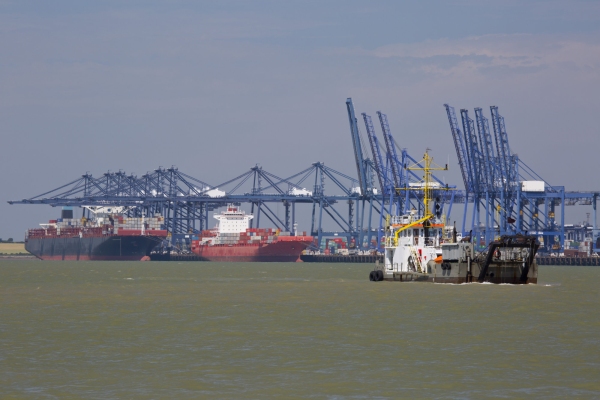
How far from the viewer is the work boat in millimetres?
67125

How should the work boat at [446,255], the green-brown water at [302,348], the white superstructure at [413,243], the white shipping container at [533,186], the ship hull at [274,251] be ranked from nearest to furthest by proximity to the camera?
the green-brown water at [302,348], the work boat at [446,255], the white superstructure at [413,243], the white shipping container at [533,186], the ship hull at [274,251]

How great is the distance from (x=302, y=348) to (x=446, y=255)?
117ft

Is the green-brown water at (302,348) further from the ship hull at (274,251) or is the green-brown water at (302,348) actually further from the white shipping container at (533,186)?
the ship hull at (274,251)

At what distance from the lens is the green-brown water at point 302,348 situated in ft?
86.4

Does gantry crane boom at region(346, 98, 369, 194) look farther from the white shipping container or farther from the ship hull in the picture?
the white shipping container

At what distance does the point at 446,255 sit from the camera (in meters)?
68.6

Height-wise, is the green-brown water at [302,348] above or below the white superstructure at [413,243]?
below

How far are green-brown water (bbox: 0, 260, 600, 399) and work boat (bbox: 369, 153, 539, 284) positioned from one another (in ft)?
26.8

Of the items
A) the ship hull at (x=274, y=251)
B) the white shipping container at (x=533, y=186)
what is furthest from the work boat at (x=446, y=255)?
the ship hull at (x=274, y=251)

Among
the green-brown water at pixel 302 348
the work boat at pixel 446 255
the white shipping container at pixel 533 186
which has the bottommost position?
the green-brown water at pixel 302 348

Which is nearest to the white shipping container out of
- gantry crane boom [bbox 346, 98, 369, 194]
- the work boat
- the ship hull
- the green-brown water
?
gantry crane boom [bbox 346, 98, 369, 194]

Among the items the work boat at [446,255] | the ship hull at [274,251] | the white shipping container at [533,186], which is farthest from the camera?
the ship hull at [274,251]

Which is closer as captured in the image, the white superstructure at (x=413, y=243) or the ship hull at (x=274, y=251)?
the white superstructure at (x=413, y=243)

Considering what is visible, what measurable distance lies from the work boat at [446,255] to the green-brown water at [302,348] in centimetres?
818
